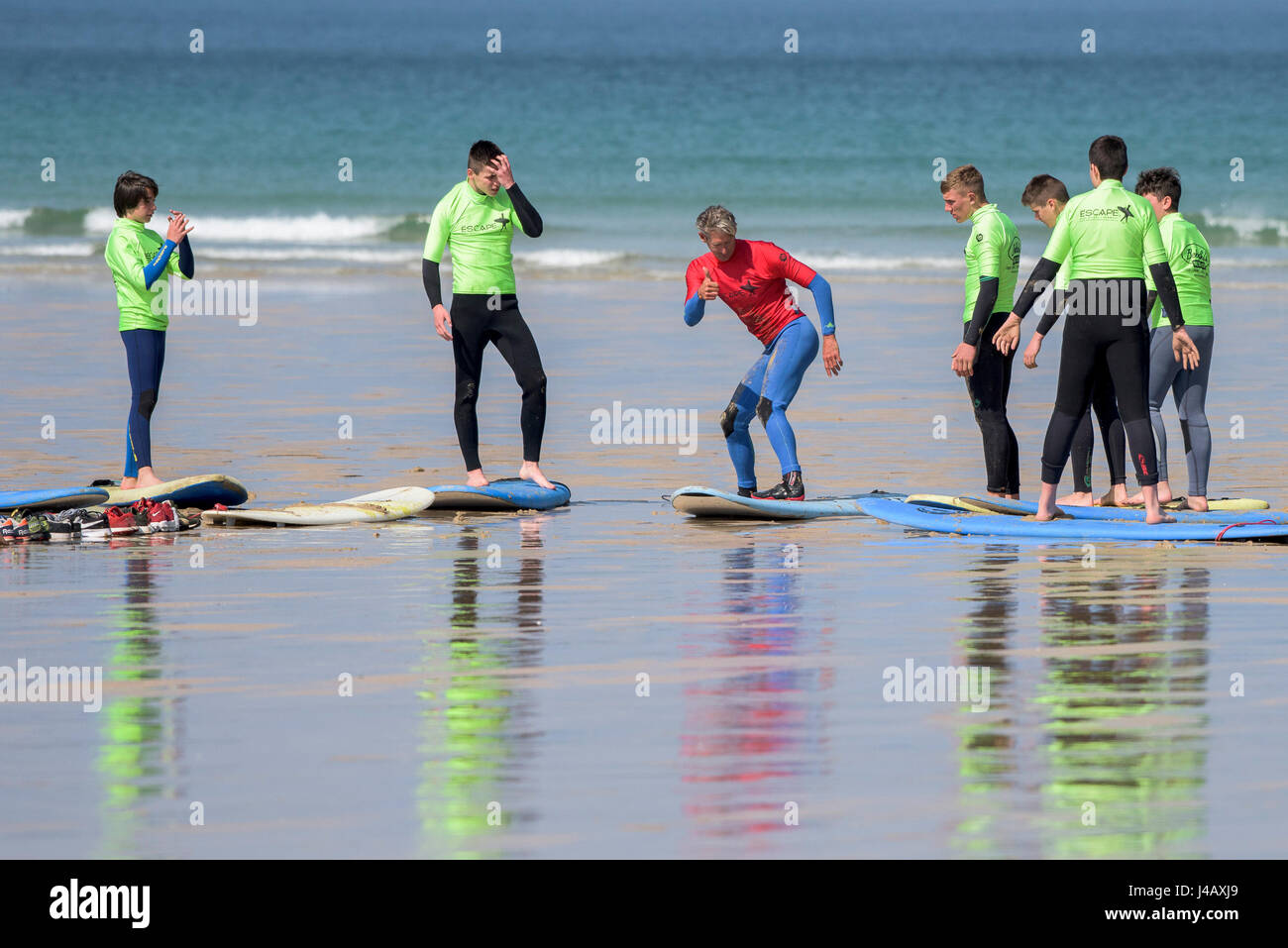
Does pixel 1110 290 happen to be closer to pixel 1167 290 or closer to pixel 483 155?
pixel 1167 290

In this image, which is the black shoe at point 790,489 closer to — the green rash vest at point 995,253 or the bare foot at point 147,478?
the green rash vest at point 995,253

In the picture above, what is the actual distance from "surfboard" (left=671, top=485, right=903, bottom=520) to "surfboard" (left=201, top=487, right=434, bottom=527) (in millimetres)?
1612

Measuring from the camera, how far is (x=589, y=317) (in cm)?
2653

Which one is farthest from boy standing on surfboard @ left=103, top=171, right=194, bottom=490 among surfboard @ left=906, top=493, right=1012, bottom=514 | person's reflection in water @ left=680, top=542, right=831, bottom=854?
surfboard @ left=906, top=493, right=1012, bottom=514

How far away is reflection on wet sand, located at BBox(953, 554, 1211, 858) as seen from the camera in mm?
6203

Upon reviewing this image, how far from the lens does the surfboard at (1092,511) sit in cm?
1205

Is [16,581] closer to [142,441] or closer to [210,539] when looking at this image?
[210,539]

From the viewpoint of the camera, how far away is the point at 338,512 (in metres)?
12.4

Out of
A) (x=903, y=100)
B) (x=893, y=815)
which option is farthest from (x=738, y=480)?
(x=903, y=100)

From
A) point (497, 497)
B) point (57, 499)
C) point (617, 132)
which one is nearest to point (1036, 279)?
point (497, 497)

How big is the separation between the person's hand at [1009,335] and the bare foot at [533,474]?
3.14 metres

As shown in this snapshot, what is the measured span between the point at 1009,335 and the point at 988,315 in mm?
902
